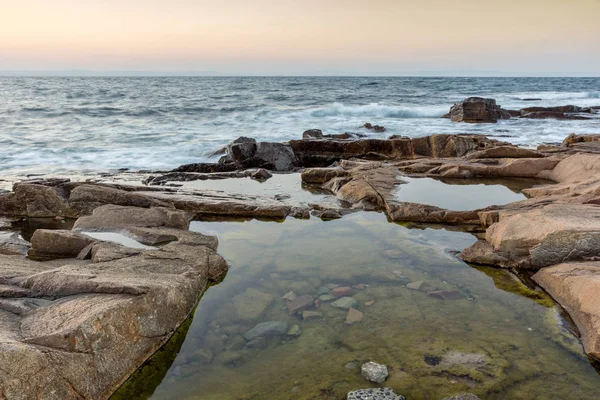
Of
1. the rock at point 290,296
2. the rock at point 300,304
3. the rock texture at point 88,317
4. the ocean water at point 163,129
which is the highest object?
the rock texture at point 88,317

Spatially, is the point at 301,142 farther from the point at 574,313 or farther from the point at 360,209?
the point at 574,313

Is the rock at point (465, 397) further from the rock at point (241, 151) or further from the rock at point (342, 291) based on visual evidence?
the rock at point (241, 151)

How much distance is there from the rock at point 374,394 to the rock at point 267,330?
3.68 feet

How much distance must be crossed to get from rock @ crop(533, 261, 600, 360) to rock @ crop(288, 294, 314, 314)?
8.34ft

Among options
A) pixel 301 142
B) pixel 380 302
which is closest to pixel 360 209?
pixel 380 302

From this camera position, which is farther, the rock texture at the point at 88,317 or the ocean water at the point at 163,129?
the ocean water at the point at 163,129

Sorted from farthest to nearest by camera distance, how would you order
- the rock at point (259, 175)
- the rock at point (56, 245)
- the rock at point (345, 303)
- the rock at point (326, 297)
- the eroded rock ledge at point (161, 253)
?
the rock at point (259, 175), the rock at point (56, 245), the rock at point (326, 297), the rock at point (345, 303), the eroded rock ledge at point (161, 253)

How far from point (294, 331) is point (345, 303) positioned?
74 centimetres

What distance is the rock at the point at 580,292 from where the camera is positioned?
157 inches

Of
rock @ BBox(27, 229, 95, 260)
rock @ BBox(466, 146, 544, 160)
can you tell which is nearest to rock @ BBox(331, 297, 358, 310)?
rock @ BBox(27, 229, 95, 260)

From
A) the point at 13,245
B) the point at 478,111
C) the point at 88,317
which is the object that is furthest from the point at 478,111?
the point at 88,317

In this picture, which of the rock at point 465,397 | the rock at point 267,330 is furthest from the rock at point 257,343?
the rock at point 465,397

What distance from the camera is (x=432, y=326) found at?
14.2 ft

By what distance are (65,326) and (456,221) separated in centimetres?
580
